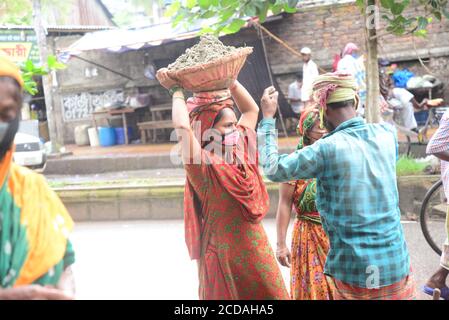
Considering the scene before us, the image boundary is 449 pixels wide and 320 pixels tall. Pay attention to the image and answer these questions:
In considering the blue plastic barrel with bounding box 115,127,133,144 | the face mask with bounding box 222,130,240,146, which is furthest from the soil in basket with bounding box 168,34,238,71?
the blue plastic barrel with bounding box 115,127,133,144

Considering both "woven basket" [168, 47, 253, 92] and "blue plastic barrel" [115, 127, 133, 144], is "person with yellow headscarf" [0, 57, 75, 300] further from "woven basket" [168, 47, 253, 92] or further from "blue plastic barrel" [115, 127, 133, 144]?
"blue plastic barrel" [115, 127, 133, 144]

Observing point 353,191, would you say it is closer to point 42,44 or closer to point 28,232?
point 28,232

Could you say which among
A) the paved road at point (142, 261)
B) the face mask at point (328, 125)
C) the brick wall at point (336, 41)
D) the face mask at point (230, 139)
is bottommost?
the paved road at point (142, 261)

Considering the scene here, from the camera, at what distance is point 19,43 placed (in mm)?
13578

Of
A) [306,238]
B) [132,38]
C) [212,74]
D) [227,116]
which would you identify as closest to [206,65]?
[212,74]

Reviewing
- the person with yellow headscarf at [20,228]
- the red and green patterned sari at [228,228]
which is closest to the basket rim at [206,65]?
the red and green patterned sari at [228,228]

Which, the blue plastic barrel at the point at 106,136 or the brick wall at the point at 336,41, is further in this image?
the blue plastic barrel at the point at 106,136

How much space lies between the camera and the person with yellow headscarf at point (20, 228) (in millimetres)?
1640

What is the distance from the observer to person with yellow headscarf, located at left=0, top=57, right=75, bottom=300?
1640 millimetres

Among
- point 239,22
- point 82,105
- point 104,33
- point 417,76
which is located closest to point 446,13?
point 239,22

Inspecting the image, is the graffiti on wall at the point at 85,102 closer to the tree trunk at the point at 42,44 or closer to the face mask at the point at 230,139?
the tree trunk at the point at 42,44

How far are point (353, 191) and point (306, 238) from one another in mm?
875

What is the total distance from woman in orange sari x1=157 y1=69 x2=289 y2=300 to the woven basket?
0.06 metres

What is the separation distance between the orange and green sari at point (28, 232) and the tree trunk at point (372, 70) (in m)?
4.31
